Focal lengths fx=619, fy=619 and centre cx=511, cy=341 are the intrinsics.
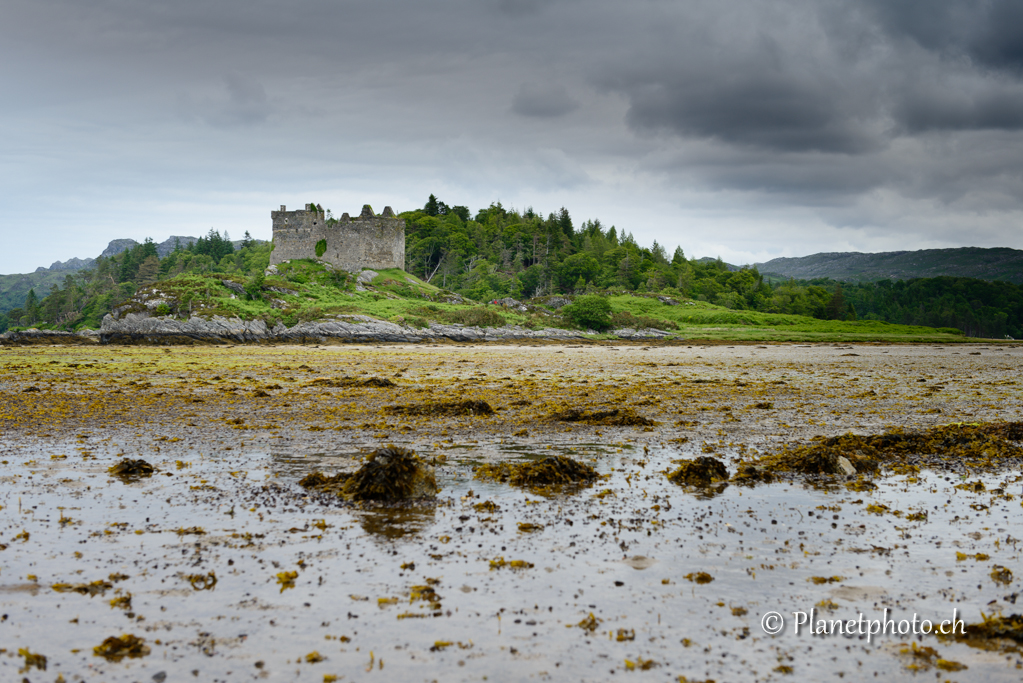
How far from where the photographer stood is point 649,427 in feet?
43.3

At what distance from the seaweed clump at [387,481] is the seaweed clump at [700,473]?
3429 millimetres

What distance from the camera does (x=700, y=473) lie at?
8766mm

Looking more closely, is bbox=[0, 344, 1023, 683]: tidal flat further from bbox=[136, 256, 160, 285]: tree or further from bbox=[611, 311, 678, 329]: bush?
bbox=[136, 256, 160, 285]: tree

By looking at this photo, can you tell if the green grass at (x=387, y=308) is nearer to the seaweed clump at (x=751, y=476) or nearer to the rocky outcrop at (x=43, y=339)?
the rocky outcrop at (x=43, y=339)

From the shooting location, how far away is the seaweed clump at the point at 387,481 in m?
7.68

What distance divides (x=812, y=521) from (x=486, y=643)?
4458mm

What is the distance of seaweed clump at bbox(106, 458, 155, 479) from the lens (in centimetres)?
882

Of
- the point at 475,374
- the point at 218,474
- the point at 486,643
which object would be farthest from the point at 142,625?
the point at 475,374

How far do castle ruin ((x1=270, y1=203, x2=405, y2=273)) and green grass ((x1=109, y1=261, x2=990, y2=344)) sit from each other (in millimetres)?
3050

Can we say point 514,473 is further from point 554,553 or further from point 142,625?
point 142,625

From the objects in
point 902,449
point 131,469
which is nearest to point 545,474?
point 131,469

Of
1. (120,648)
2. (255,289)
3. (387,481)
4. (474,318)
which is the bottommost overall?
(120,648)

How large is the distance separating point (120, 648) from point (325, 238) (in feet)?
277

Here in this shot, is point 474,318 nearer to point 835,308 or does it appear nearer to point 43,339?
point 43,339
